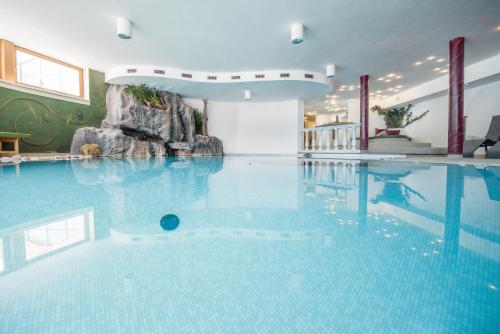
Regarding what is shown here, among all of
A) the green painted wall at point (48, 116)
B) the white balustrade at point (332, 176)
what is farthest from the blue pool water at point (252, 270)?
the green painted wall at point (48, 116)

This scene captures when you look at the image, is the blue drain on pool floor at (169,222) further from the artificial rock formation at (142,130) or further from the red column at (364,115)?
the red column at (364,115)

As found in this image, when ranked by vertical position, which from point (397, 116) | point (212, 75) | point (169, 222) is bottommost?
point (169, 222)

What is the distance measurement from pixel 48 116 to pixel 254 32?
24.8 ft

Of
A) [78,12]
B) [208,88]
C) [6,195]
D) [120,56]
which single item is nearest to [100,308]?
[6,195]

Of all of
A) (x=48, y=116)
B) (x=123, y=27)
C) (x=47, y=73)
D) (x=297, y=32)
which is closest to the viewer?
(x=123, y=27)

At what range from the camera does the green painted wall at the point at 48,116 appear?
6914mm

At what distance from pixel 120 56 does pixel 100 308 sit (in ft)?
28.7

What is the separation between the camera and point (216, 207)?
1452 mm

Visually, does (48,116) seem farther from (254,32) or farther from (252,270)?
(252,270)

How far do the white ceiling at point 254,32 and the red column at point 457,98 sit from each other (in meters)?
0.37

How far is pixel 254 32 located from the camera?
5.69 meters

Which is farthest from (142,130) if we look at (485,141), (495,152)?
(485,141)

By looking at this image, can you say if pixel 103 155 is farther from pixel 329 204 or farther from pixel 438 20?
pixel 438 20

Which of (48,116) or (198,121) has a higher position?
(198,121)
